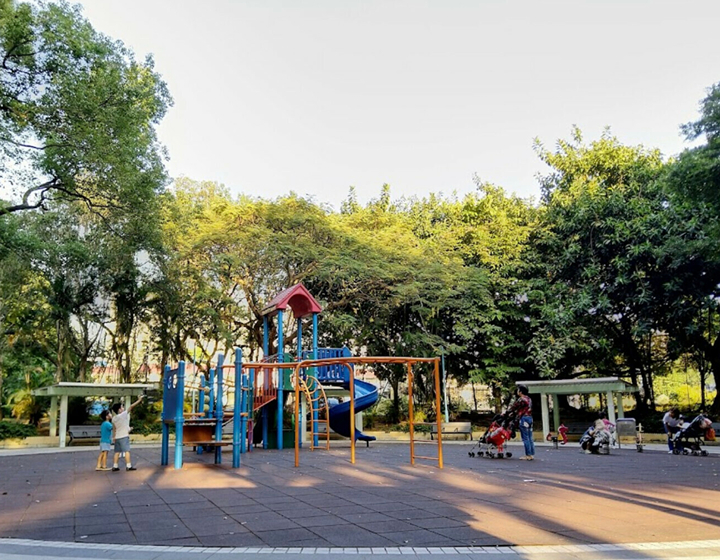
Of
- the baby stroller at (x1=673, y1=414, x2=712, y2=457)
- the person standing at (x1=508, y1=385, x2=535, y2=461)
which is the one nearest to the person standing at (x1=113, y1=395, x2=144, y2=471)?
the person standing at (x1=508, y1=385, x2=535, y2=461)

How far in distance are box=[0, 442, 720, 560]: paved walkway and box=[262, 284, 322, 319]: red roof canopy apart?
652 cm

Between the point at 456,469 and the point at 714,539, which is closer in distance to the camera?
the point at 714,539

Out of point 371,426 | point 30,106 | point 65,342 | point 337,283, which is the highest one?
point 30,106

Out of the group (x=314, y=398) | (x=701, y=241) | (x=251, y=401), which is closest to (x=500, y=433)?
(x=314, y=398)

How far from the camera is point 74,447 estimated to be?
728 inches

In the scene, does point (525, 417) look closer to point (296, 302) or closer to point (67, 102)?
point (296, 302)

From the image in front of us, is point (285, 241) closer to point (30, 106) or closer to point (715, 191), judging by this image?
point (30, 106)

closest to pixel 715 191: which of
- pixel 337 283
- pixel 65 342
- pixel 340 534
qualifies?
pixel 337 283

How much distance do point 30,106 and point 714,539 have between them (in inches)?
584

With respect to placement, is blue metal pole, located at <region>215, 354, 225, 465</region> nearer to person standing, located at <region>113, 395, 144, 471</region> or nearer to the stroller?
person standing, located at <region>113, 395, 144, 471</region>

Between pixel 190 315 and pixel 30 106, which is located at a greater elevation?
pixel 30 106

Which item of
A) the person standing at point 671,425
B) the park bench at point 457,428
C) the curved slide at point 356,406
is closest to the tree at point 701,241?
the person standing at point 671,425

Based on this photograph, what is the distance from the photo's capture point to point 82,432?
19641 millimetres

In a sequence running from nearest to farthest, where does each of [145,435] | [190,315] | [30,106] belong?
[30,106] < [145,435] < [190,315]
